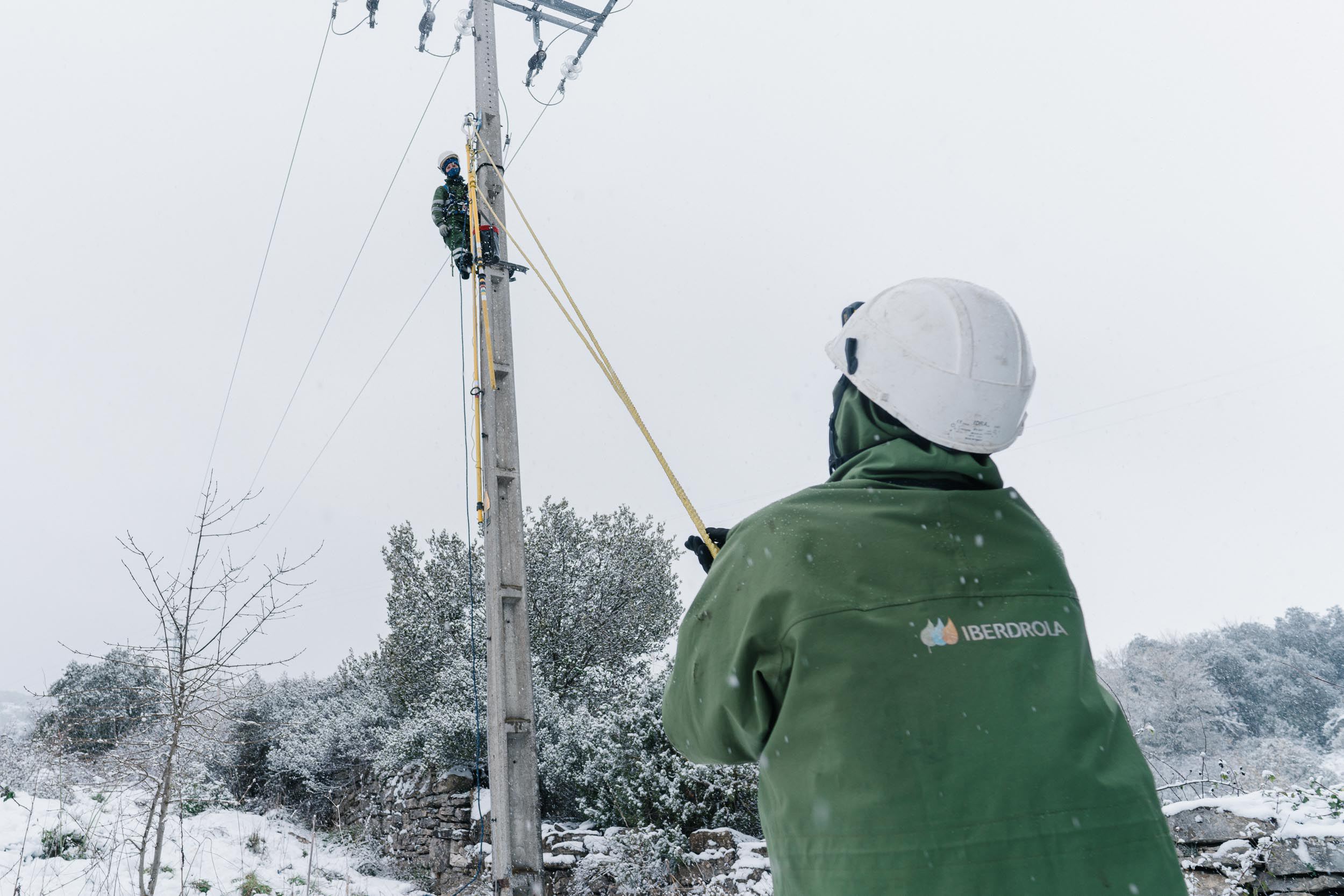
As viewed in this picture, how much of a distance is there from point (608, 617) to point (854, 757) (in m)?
10.4

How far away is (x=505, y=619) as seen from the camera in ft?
15.9

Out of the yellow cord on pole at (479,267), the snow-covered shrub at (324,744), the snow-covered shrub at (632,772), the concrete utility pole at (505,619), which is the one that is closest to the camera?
the concrete utility pole at (505,619)

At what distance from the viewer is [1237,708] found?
1166 centimetres

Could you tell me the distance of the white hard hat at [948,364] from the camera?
1.32 m

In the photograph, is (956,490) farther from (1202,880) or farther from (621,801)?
(621,801)

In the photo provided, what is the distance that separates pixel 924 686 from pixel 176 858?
8.74 metres

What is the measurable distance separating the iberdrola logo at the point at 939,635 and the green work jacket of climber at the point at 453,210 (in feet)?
17.9

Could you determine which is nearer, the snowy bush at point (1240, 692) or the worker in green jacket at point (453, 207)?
the worker in green jacket at point (453, 207)

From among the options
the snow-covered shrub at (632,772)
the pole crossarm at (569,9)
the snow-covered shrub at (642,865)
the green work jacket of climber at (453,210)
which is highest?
the pole crossarm at (569,9)

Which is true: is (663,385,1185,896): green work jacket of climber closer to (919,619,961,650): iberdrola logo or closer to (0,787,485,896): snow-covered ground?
(919,619,961,650): iberdrola logo

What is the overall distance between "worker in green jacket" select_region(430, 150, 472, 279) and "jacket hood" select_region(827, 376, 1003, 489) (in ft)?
16.2

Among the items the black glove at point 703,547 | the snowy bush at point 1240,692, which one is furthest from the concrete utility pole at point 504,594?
the snowy bush at point 1240,692

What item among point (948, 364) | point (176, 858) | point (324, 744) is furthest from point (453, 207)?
point (324, 744)

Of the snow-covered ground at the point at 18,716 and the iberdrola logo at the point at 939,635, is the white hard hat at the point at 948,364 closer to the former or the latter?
the iberdrola logo at the point at 939,635
